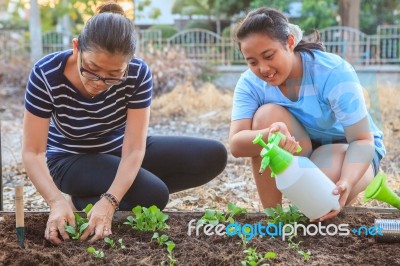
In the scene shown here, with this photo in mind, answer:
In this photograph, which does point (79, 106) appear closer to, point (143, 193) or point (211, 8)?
point (143, 193)

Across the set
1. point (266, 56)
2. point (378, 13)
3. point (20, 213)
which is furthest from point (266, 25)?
point (378, 13)

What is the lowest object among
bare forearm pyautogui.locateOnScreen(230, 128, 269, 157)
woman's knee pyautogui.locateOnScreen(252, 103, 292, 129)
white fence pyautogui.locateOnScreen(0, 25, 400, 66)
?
white fence pyautogui.locateOnScreen(0, 25, 400, 66)

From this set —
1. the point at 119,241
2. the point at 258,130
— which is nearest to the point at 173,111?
the point at 258,130

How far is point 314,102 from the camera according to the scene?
1.90 m

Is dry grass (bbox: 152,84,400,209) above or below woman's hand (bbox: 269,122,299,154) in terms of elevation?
below

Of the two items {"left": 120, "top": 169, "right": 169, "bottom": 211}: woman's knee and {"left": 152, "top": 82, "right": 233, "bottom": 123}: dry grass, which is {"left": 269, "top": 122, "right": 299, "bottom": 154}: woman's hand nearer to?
{"left": 120, "top": 169, "right": 169, "bottom": 211}: woman's knee

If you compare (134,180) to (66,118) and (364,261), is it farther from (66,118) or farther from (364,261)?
(364,261)

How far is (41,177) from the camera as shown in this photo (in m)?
1.80

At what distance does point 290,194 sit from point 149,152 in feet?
2.62

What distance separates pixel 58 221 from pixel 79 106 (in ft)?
1.35

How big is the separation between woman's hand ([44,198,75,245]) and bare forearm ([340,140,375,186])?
0.78 m

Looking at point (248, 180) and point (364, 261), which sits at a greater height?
point (364, 261)

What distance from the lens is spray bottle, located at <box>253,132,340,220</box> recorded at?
1.47 meters

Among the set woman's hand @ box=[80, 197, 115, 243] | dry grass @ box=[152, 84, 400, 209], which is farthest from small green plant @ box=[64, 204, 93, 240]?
dry grass @ box=[152, 84, 400, 209]
